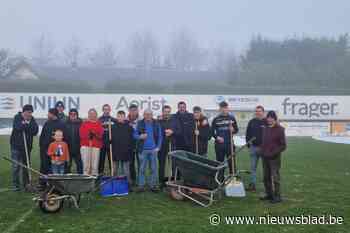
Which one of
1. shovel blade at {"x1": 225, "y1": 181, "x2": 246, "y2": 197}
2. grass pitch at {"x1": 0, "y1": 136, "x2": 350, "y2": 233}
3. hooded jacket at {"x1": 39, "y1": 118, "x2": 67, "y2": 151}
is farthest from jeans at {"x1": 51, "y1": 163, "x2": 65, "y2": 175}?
shovel blade at {"x1": 225, "y1": 181, "x2": 246, "y2": 197}

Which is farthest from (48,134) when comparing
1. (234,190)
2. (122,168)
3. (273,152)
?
(273,152)

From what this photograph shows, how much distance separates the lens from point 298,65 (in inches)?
1531

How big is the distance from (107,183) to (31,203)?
123 cm

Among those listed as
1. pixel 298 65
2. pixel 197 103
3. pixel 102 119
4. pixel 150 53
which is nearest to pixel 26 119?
pixel 102 119

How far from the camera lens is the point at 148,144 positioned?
7.34 metres

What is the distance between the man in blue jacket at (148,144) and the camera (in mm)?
7316

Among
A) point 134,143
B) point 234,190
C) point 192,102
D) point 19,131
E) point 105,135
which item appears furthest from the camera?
point 192,102

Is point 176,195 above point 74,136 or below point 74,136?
below

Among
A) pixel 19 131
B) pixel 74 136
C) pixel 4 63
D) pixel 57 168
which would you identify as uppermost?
pixel 4 63

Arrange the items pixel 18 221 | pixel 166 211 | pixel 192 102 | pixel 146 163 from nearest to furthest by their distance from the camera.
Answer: pixel 18 221
pixel 166 211
pixel 146 163
pixel 192 102

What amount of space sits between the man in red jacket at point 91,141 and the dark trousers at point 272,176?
2879mm

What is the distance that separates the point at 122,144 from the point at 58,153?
3.55 feet

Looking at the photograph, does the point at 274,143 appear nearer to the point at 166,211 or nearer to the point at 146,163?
the point at 166,211

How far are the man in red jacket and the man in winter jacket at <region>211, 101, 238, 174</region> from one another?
82.5 inches
